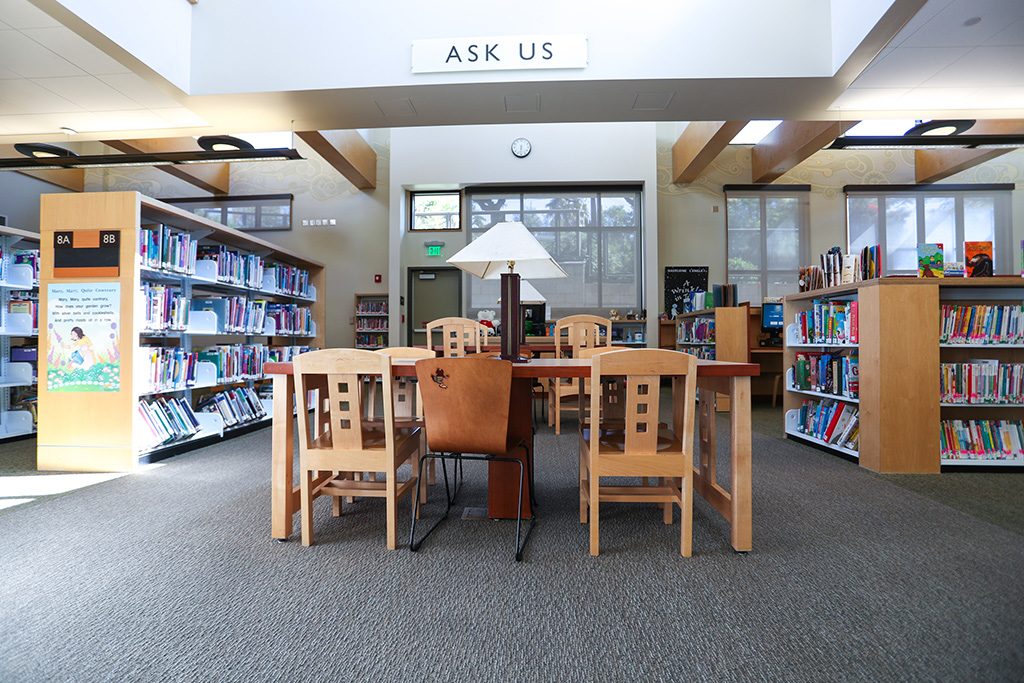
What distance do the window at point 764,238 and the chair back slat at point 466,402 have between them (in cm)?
867

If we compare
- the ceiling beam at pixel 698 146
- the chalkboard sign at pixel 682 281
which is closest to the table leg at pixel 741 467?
the ceiling beam at pixel 698 146

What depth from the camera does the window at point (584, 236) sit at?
9.51 metres

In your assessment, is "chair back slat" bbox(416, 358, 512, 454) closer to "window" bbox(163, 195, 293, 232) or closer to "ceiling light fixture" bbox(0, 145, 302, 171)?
"ceiling light fixture" bbox(0, 145, 302, 171)

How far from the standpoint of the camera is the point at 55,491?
3072mm

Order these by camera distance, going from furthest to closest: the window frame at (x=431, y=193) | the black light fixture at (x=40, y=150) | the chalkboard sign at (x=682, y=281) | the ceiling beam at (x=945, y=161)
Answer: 1. the window frame at (x=431, y=193)
2. the chalkboard sign at (x=682, y=281)
3. the ceiling beam at (x=945, y=161)
4. the black light fixture at (x=40, y=150)

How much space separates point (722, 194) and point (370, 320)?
7103mm

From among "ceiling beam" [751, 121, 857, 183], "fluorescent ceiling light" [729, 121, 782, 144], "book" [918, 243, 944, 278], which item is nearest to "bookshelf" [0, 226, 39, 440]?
"book" [918, 243, 944, 278]

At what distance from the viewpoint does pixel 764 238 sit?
957 cm

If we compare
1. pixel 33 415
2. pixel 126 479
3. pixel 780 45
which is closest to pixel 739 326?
pixel 780 45

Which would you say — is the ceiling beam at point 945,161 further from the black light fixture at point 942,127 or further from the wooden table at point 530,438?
the wooden table at point 530,438

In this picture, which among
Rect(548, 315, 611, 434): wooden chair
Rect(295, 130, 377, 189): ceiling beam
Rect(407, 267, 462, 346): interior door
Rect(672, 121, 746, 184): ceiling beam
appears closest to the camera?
Rect(548, 315, 611, 434): wooden chair

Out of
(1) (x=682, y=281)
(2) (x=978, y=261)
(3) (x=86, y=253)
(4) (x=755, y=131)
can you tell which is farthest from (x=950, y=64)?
(3) (x=86, y=253)

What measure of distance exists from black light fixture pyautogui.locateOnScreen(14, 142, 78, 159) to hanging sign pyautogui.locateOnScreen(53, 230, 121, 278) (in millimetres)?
2886

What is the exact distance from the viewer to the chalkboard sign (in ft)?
31.3
